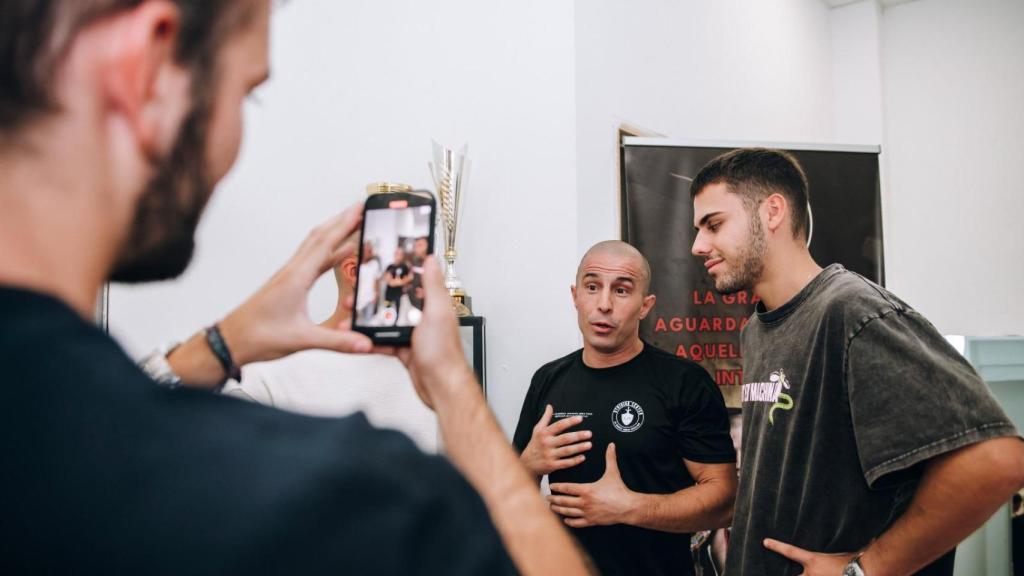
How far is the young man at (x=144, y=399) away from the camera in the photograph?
0.33 metres

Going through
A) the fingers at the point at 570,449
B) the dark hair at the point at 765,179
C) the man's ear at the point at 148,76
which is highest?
the dark hair at the point at 765,179

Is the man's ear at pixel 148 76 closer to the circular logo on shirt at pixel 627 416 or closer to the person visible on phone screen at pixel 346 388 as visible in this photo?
the person visible on phone screen at pixel 346 388

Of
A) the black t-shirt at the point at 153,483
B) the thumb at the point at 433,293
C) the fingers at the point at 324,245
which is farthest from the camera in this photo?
the fingers at the point at 324,245

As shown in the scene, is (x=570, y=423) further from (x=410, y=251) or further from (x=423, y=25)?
(x=423, y=25)

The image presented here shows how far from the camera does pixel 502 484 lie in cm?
55

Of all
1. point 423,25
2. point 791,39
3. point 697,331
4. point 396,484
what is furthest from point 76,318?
point 791,39

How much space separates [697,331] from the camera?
2.71 m

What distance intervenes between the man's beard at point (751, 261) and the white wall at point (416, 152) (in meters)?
0.82

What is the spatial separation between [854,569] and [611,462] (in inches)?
29.7

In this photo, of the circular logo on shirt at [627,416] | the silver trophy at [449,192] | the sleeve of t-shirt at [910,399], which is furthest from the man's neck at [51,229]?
the silver trophy at [449,192]

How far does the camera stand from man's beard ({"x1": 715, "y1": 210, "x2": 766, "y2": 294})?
1.76m

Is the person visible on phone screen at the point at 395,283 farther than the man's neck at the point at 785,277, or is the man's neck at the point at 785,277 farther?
the man's neck at the point at 785,277

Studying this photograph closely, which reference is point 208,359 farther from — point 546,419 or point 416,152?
point 416,152

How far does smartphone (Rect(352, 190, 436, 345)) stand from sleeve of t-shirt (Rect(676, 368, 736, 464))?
139cm
